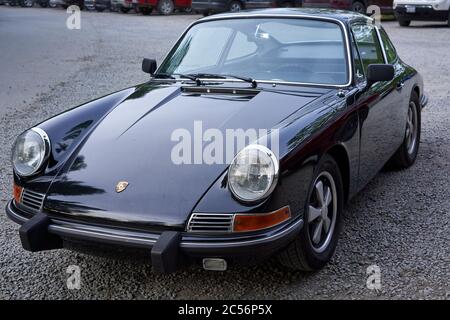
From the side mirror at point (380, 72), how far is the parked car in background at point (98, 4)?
24.1 meters

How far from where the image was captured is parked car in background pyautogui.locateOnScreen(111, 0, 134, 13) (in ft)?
77.7

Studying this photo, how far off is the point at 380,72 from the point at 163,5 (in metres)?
20.8

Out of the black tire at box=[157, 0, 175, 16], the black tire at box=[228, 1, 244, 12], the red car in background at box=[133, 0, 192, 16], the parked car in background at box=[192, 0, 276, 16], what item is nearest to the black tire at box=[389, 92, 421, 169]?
the parked car in background at box=[192, 0, 276, 16]

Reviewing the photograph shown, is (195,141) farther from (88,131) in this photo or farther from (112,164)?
(88,131)

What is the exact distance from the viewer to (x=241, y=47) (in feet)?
13.6

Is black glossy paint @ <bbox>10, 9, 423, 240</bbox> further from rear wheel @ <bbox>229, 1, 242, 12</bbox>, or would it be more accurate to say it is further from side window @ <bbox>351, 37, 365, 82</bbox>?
rear wheel @ <bbox>229, 1, 242, 12</bbox>

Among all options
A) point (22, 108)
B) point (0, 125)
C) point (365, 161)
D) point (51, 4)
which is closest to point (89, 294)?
point (365, 161)

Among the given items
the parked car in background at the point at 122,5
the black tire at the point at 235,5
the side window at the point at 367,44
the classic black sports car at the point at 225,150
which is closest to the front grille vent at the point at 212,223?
the classic black sports car at the point at 225,150

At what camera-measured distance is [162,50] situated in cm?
1311

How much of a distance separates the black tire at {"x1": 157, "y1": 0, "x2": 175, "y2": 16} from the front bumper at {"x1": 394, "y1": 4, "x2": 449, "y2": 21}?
33.8 feet

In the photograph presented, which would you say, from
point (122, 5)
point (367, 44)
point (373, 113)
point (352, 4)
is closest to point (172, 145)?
point (373, 113)

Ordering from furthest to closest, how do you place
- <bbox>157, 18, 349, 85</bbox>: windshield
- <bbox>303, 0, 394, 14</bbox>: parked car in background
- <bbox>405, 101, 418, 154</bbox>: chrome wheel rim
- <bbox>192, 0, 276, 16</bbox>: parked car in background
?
<bbox>192, 0, 276, 16</bbox>: parked car in background → <bbox>303, 0, 394, 14</bbox>: parked car in background → <bbox>405, 101, 418, 154</bbox>: chrome wheel rim → <bbox>157, 18, 349, 85</bbox>: windshield

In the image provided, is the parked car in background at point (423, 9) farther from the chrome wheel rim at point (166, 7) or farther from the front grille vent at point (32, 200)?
the front grille vent at point (32, 200)

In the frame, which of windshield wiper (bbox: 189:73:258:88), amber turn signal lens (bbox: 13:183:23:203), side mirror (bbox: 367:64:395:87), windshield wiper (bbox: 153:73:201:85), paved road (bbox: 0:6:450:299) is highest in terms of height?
side mirror (bbox: 367:64:395:87)
